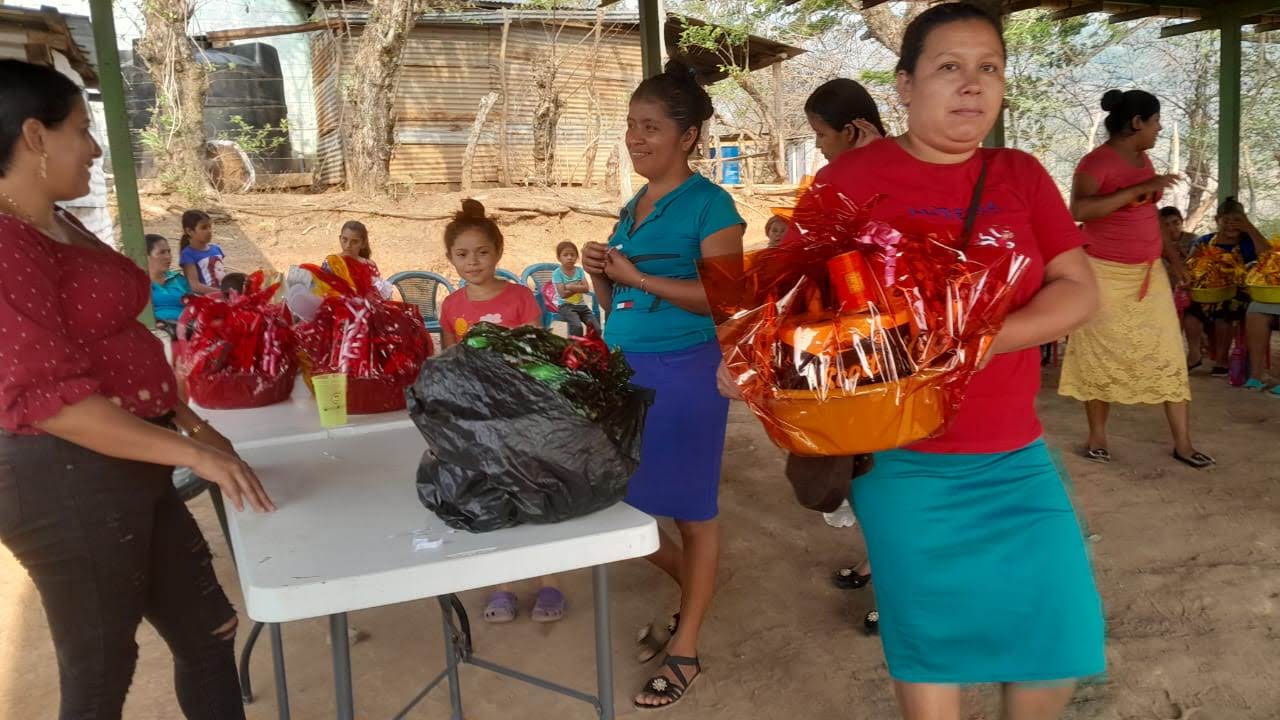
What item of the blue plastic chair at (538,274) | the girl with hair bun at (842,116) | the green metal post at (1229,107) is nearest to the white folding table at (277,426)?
the girl with hair bun at (842,116)

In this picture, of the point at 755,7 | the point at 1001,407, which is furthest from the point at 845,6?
the point at 1001,407

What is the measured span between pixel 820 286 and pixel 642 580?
225 cm

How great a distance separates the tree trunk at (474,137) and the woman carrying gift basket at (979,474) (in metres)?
13.2

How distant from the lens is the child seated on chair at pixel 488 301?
10.0ft

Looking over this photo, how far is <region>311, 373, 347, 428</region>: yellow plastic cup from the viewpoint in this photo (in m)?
2.15

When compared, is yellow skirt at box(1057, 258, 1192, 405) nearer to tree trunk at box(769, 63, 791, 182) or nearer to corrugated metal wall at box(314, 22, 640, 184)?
corrugated metal wall at box(314, 22, 640, 184)

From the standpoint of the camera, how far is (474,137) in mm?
14281

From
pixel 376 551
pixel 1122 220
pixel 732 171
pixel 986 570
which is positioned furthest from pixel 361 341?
pixel 732 171

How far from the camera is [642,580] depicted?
338cm

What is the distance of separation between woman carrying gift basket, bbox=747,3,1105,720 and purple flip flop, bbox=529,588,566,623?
1.67 m

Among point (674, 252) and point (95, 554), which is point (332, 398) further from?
point (674, 252)

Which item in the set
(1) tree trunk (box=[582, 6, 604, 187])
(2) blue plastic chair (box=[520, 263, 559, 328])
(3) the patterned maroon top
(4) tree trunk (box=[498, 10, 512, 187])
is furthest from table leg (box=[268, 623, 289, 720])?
(1) tree trunk (box=[582, 6, 604, 187])

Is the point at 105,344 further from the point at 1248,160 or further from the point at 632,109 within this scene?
the point at 1248,160

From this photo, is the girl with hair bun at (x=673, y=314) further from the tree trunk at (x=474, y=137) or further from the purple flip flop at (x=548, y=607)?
the tree trunk at (x=474, y=137)
